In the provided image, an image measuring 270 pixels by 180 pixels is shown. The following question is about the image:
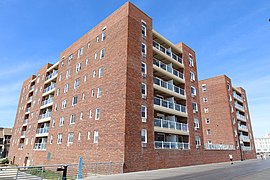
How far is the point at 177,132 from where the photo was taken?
80.6ft

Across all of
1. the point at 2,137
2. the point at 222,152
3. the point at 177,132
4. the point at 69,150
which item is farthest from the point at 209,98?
the point at 2,137

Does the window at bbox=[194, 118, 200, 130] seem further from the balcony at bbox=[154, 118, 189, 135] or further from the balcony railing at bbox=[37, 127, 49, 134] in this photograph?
the balcony railing at bbox=[37, 127, 49, 134]

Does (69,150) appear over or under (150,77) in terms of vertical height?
under

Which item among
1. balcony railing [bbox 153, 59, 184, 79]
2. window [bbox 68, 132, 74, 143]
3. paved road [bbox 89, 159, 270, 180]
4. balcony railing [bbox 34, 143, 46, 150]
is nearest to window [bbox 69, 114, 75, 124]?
window [bbox 68, 132, 74, 143]

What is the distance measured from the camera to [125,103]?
1934 cm

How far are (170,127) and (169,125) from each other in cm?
32

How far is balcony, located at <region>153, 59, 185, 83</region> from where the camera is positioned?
25.7 m

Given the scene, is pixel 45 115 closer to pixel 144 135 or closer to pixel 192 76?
pixel 144 135

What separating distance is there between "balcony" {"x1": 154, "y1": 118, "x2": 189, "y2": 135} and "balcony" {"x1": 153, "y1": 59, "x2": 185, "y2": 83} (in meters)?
6.58

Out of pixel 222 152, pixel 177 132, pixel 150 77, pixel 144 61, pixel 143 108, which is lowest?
pixel 222 152

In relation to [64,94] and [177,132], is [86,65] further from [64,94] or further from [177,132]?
[177,132]

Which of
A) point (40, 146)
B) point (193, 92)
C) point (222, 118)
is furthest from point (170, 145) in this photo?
point (222, 118)

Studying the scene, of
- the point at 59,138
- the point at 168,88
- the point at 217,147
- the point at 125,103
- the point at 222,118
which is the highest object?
the point at 168,88

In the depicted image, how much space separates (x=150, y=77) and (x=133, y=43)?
4.45m
